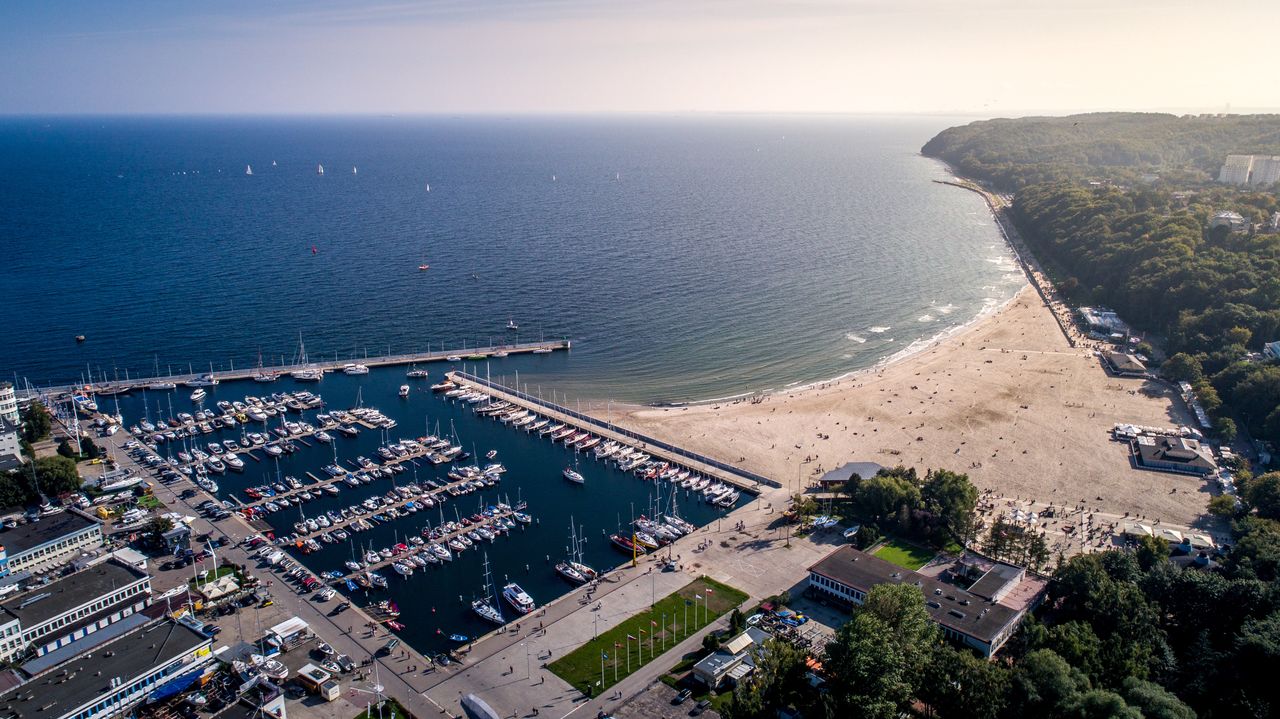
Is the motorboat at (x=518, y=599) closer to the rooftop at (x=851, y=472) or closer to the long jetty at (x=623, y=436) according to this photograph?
the long jetty at (x=623, y=436)

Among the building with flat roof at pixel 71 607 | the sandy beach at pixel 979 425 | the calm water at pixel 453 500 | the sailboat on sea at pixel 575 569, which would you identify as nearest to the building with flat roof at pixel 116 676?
the building with flat roof at pixel 71 607

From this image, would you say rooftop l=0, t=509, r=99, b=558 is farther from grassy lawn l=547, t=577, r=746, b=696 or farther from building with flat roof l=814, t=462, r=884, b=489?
building with flat roof l=814, t=462, r=884, b=489

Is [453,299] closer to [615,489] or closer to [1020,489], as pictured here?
[615,489]

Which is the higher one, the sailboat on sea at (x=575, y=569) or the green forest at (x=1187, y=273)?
the green forest at (x=1187, y=273)

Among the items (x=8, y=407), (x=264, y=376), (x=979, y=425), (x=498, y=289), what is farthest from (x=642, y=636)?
(x=498, y=289)

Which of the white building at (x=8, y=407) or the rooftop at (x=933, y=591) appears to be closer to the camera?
the rooftop at (x=933, y=591)

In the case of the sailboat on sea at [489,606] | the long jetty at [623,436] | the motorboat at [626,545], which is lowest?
the sailboat on sea at [489,606]
